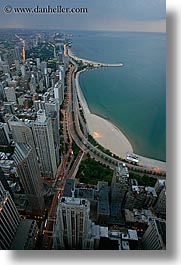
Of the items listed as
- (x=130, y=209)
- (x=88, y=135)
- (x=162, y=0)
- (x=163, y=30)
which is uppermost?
(x=162, y=0)

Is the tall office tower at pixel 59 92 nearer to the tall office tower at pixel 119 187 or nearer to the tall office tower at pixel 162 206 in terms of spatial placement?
the tall office tower at pixel 119 187

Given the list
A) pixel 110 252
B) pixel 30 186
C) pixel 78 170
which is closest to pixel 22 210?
pixel 30 186

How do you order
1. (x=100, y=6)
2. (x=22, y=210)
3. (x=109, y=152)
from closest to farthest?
(x=100, y=6) → (x=22, y=210) → (x=109, y=152)

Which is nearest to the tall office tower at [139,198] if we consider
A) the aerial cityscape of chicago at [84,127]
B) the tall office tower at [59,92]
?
the aerial cityscape of chicago at [84,127]

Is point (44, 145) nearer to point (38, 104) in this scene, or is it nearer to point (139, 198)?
point (38, 104)

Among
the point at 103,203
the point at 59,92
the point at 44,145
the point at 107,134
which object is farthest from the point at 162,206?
the point at 59,92

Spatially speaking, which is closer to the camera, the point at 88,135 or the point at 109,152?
the point at 109,152

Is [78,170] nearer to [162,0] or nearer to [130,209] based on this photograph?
[130,209]
